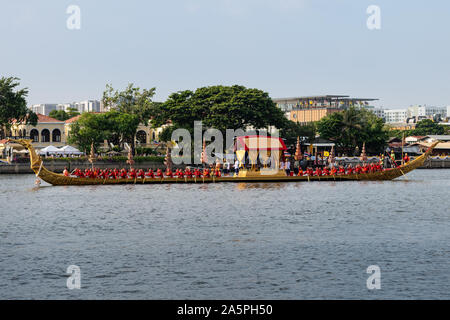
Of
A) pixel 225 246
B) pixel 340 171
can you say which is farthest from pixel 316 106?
pixel 225 246

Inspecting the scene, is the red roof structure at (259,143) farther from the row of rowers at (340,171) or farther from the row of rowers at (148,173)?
the row of rowers at (340,171)

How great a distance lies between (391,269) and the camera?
22969mm

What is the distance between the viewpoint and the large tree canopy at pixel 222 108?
8419cm

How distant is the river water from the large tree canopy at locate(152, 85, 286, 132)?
1401 inches

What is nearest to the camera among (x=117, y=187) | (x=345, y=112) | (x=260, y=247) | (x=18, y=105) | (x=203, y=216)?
(x=260, y=247)

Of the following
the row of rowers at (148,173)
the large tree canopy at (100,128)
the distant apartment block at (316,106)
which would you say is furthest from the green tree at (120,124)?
the distant apartment block at (316,106)

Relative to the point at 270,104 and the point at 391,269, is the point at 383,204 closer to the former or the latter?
the point at 391,269

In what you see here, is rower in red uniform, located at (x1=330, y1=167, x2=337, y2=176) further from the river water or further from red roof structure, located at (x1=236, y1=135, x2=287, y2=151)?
the river water

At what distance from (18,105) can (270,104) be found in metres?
38.1

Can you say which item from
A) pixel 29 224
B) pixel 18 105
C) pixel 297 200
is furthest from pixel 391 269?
pixel 18 105

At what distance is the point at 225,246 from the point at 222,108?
5711cm

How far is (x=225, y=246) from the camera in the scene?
27.6m

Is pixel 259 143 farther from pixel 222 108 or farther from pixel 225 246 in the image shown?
pixel 225 246

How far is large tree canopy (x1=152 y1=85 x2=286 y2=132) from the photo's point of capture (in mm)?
84188
